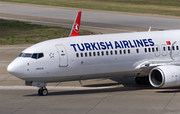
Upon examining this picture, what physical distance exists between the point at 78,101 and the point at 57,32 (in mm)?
39020

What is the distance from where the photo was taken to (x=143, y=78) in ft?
101

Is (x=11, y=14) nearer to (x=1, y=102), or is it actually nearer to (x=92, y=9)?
(x=92, y=9)

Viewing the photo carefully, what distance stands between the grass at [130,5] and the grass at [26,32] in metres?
28.8

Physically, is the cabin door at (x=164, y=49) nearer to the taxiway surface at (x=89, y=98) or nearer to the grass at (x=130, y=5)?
the taxiway surface at (x=89, y=98)

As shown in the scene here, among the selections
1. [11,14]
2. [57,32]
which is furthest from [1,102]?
[11,14]

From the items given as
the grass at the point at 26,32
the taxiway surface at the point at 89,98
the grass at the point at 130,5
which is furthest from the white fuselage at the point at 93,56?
the grass at the point at 130,5

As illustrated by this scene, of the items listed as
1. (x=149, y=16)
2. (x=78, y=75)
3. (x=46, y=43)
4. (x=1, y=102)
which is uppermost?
(x=149, y=16)

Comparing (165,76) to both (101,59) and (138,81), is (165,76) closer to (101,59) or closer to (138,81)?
(138,81)

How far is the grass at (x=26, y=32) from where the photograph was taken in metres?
57.6

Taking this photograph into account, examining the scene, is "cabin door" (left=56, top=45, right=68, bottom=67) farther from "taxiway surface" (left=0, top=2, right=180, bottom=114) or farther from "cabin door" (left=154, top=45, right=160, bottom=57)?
"cabin door" (left=154, top=45, right=160, bottom=57)

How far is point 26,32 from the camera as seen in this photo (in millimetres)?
65188

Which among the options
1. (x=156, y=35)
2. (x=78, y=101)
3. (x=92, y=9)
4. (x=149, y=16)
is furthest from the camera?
(x=92, y=9)

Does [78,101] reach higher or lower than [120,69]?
lower

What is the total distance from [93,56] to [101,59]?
2.15 ft
